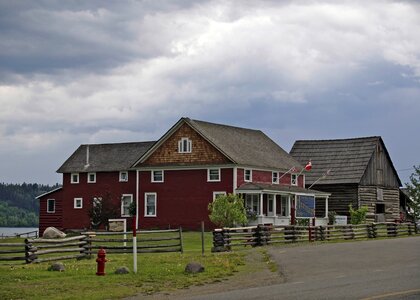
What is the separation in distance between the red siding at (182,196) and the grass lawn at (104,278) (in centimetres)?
3034

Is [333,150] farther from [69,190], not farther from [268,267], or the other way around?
[268,267]

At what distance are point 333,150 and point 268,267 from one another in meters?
51.6

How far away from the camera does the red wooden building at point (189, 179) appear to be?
202 ft

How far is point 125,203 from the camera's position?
67.9 meters

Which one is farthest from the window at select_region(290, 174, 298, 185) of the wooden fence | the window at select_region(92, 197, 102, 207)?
the window at select_region(92, 197, 102, 207)

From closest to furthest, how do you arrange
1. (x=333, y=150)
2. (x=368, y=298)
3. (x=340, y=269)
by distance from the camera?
1. (x=368, y=298)
2. (x=340, y=269)
3. (x=333, y=150)

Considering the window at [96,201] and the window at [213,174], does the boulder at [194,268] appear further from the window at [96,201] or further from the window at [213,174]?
the window at [96,201]

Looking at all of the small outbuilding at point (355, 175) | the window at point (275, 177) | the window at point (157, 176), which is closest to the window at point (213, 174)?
the window at point (157, 176)

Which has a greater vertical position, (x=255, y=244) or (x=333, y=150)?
(x=333, y=150)

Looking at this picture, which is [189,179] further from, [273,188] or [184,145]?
[273,188]

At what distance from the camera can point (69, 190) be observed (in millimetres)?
71812

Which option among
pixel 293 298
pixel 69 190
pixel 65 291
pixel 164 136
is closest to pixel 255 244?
pixel 65 291

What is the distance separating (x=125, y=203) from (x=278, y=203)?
42.4 feet

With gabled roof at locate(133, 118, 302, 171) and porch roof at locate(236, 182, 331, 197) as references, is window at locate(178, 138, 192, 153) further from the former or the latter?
porch roof at locate(236, 182, 331, 197)
